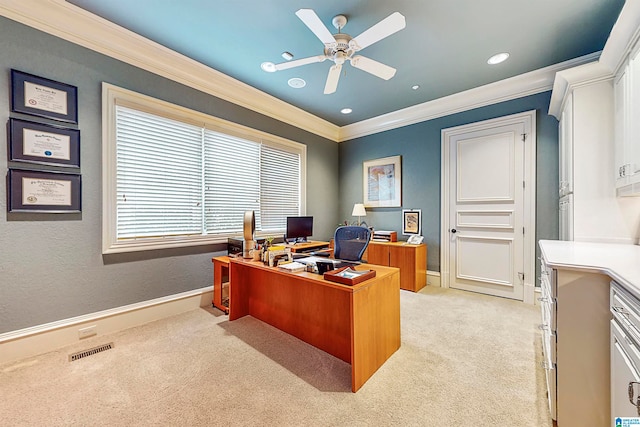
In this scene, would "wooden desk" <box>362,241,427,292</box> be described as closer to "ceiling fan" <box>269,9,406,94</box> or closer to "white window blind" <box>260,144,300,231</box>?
"white window blind" <box>260,144,300,231</box>

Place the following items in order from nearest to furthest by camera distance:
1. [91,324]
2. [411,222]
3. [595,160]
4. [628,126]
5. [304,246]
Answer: [628,126], [595,160], [91,324], [304,246], [411,222]

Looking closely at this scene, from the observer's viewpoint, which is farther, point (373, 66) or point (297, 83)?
point (297, 83)

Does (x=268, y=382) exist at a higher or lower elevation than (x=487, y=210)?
lower

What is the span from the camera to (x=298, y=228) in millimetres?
4172

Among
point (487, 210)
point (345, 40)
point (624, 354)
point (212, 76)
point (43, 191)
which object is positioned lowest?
point (624, 354)

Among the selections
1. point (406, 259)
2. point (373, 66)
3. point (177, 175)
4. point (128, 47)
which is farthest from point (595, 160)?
point (128, 47)

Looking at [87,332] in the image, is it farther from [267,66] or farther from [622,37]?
[622,37]

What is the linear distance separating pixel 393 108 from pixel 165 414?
458 centimetres

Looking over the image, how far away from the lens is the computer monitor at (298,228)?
13.3 feet

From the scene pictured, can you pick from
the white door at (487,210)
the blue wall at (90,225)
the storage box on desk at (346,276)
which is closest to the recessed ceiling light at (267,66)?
the blue wall at (90,225)

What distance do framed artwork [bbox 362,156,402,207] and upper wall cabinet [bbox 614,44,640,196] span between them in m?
2.57

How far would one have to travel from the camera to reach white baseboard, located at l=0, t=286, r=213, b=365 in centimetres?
202

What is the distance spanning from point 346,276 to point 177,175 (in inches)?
96.1

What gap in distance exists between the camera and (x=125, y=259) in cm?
257
